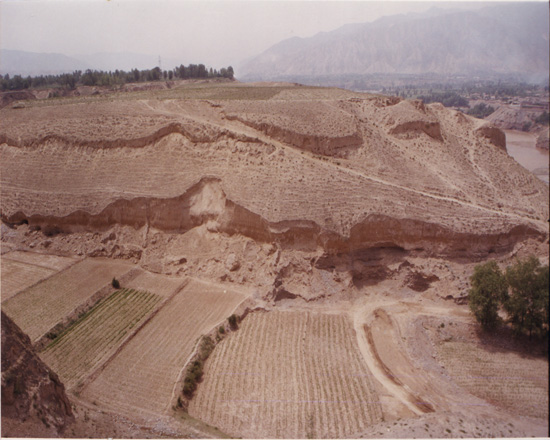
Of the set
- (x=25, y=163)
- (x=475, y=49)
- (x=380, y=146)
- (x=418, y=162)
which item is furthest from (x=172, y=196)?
(x=475, y=49)

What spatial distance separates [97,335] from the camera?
17.9m

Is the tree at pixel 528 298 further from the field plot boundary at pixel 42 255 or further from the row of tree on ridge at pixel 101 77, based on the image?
the row of tree on ridge at pixel 101 77

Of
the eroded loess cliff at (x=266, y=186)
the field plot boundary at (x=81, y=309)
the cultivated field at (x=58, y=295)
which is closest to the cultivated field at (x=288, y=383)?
the eroded loess cliff at (x=266, y=186)

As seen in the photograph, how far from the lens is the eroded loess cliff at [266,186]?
21.6 m

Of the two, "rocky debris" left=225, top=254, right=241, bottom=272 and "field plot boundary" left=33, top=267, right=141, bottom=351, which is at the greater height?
"rocky debris" left=225, top=254, right=241, bottom=272

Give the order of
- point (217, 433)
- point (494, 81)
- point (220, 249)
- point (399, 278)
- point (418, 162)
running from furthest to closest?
point (494, 81)
point (418, 162)
point (220, 249)
point (399, 278)
point (217, 433)

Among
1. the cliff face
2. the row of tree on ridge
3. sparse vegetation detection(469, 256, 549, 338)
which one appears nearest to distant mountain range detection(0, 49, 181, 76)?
the row of tree on ridge

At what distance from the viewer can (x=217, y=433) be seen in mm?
13188

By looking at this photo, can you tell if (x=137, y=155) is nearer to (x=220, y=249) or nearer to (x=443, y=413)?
(x=220, y=249)

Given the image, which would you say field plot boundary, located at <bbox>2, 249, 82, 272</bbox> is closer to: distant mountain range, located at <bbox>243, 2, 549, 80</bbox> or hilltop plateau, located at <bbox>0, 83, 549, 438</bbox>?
hilltop plateau, located at <bbox>0, 83, 549, 438</bbox>

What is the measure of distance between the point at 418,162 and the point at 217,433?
19815 millimetres

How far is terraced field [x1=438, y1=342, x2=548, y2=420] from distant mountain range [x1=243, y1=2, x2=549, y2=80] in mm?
12185

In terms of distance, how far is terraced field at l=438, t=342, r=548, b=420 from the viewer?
12438 millimetres

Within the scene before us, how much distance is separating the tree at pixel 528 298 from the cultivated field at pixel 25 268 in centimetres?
2322
